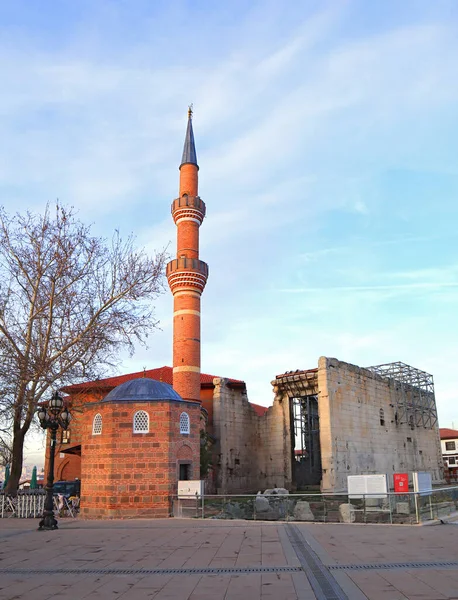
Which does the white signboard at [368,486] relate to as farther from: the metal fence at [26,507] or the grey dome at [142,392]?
the metal fence at [26,507]

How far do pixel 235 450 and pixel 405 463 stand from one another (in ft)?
41.0

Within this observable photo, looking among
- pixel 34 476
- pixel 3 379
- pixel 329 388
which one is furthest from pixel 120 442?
pixel 329 388

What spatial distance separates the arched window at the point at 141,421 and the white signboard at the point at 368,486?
23.0ft

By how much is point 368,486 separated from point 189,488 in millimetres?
→ 5741

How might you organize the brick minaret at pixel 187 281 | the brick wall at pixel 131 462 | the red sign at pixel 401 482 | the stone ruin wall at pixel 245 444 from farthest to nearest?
the stone ruin wall at pixel 245 444, the brick minaret at pixel 187 281, the brick wall at pixel 131 462, the red sign at pixel 401 482

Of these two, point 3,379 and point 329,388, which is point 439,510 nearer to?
point 3,379

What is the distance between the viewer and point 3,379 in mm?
19938

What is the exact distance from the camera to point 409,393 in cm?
4031

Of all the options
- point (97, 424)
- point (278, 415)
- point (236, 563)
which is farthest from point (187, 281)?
point (236, 563)

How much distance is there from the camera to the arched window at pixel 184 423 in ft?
60.2

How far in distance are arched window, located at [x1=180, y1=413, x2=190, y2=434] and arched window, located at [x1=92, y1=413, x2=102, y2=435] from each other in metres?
2.71

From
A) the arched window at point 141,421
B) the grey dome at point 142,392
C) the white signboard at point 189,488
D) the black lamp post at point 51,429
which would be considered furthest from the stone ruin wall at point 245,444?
the black lamp post at point 51,429

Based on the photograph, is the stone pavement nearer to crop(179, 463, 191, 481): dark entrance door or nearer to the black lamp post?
the black lamp post

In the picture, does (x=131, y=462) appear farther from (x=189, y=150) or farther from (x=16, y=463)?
(x=189, y=150)
